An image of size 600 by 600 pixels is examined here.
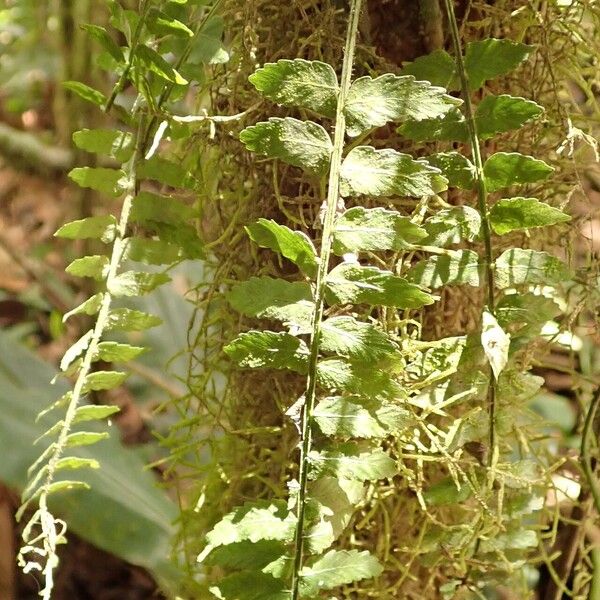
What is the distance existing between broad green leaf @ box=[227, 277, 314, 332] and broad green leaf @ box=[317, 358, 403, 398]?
0.03 metres

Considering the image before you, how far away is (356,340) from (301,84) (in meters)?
0.16

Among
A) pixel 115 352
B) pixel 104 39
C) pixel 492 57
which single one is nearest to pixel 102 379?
pixel 115 352

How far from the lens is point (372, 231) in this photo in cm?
48

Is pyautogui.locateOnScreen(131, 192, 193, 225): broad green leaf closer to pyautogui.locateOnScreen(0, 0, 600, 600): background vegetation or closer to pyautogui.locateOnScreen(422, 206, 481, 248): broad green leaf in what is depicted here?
pyautogui.locateOnScreen(0, 0, 600, 600): background vegetation

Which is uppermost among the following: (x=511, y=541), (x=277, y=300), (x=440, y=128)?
(x=440, y=128)

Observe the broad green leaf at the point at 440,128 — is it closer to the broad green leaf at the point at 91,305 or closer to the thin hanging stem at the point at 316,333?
the thin hanging stem at the point at 316,333

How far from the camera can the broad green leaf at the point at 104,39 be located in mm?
532

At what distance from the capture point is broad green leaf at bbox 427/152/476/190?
0.50m

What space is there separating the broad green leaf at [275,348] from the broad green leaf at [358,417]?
28mm

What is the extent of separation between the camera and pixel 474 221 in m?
0.51

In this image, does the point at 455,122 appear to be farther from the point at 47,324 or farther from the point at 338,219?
the point at 47,324

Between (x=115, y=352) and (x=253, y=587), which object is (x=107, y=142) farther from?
(x=253, y=587)

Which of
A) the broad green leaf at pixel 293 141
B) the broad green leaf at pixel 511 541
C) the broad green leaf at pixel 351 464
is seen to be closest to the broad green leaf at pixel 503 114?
the broad green leaf at pixel 293 141

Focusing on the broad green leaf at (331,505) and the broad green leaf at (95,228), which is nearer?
the broad green leaf at (331,505)
